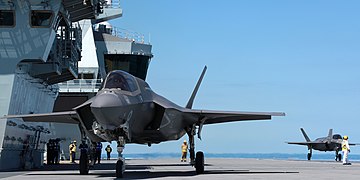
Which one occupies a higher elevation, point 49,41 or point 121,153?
point 49,41

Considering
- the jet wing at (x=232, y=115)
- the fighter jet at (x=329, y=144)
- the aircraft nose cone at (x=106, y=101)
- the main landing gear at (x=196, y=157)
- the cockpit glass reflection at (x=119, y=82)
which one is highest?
the cockpit glass reflection at (x=119, y=82)

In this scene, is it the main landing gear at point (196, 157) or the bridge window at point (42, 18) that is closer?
the main landing gear at point (196, 157)

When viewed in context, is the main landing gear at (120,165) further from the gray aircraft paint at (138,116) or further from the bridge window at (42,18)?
the bridge window at (42,18)

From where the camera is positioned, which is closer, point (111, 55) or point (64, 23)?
point (64, 23)

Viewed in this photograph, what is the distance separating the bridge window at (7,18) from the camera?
26.2 meters

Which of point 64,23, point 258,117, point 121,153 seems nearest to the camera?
point 121,153

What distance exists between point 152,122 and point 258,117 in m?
4.84

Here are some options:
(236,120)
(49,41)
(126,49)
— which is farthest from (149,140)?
(126,49)

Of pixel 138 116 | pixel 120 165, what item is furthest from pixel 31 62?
pixel 120 165

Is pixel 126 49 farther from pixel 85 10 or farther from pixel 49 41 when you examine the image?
pixel 49 41

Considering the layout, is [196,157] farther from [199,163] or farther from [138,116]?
[138,116]

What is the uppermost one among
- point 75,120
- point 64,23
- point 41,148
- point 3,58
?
point 64,23


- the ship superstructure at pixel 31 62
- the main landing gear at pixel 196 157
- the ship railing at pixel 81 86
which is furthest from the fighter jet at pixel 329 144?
the main landing gear at pixel 196 157

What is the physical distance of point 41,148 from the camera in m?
33.5
